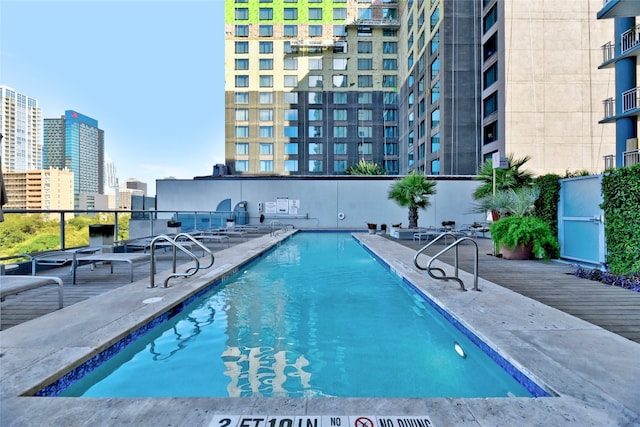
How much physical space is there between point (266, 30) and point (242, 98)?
795 centimetres

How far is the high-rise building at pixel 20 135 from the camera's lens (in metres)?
20.3

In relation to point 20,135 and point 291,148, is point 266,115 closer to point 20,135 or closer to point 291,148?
point 291,148

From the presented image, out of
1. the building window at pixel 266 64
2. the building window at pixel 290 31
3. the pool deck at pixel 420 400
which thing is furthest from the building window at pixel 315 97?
the pool deck at pixel 420 400

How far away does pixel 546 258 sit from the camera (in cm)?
753

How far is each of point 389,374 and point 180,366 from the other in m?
A: 1.73

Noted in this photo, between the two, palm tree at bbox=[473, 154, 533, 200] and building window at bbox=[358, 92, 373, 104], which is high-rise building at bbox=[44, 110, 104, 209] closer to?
building window at bbox=[358, 92, 373, 104]

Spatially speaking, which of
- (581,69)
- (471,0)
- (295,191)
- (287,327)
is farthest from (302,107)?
(287,327)

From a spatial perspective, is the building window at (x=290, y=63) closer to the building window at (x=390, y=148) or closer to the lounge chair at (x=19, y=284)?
the building window at (x=390, y=148)

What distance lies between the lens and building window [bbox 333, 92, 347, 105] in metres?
40.8

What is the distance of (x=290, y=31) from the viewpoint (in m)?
40.0

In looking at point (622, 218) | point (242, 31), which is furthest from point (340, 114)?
point (622, 218)

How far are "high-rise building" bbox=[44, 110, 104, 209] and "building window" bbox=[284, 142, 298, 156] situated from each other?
222 ft

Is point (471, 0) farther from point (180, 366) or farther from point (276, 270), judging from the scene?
point (180, 366)

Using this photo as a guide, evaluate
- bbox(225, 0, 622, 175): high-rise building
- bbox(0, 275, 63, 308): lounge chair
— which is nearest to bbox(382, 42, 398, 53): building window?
bbox(225, 0, 622, 175): high-rise building
